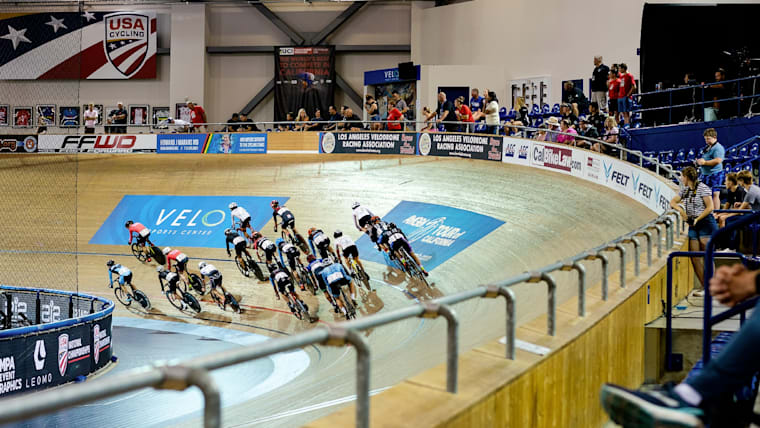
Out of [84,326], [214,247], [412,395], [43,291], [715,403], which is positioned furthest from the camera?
[214,247]

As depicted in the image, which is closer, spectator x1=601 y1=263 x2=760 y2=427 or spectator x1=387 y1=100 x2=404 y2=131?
spectator x1=601 y1=263 x2=760 y2=427

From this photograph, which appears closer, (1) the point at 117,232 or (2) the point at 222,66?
(1) the point at 117,232

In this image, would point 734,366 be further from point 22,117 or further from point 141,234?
point 22,117

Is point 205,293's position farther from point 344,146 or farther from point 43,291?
point 344,146

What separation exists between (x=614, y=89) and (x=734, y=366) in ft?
42.5

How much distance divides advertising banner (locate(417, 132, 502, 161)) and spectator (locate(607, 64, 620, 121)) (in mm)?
2921

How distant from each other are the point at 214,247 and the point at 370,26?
13392 millimetres

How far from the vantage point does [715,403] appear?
193 cm

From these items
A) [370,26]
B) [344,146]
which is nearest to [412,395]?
[344,146]

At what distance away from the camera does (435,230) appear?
14117mm

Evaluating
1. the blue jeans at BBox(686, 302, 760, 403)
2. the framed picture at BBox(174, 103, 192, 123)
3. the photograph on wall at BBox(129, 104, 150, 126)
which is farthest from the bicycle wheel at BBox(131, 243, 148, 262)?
the blue jeans at BBox(686, 302, 760, 403)

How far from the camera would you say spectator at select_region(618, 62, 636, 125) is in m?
13.4

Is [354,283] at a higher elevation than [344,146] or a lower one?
lower

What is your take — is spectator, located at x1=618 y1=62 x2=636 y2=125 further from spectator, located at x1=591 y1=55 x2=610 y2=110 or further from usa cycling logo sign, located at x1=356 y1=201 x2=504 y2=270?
usa cycling logo sign, located at x1=356 y1=201 x2=504 y2=270
